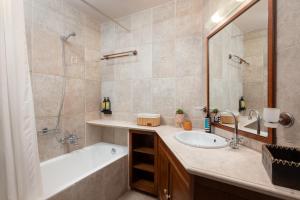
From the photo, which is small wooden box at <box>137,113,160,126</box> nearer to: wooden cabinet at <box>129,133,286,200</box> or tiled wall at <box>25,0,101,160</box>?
wooden cabinet at <box>129,133,286,200</box>

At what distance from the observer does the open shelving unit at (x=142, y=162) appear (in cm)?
192

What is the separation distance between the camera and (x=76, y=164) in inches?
79.8

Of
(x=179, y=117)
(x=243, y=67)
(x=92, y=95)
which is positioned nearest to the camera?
(x=243, y=67)

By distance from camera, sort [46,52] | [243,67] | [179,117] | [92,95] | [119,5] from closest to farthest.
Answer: [243,67], [46,52], [179,117], [119,5], [92,95]

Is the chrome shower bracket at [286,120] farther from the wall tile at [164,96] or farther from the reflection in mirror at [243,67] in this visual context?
the wall tile at [164,96]

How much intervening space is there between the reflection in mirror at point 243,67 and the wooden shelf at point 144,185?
1199 mm

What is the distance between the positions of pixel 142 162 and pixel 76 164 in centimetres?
91

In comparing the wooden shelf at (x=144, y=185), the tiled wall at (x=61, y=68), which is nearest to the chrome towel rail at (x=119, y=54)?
the tiled wall at (x=61, y=68)

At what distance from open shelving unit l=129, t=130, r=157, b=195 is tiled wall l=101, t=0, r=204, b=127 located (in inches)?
15.6

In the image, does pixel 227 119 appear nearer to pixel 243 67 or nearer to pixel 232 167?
pixel 243 67

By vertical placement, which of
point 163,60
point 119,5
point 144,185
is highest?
point 119,5

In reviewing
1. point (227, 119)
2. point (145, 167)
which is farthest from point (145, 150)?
point (227, 119)

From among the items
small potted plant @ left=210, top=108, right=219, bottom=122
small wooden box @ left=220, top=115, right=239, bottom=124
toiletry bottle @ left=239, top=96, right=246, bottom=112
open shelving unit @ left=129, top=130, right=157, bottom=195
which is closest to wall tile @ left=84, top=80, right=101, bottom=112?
open shelving unit @ left=129, top=130, right=157, bottom=195

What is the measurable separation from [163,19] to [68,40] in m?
1.37
